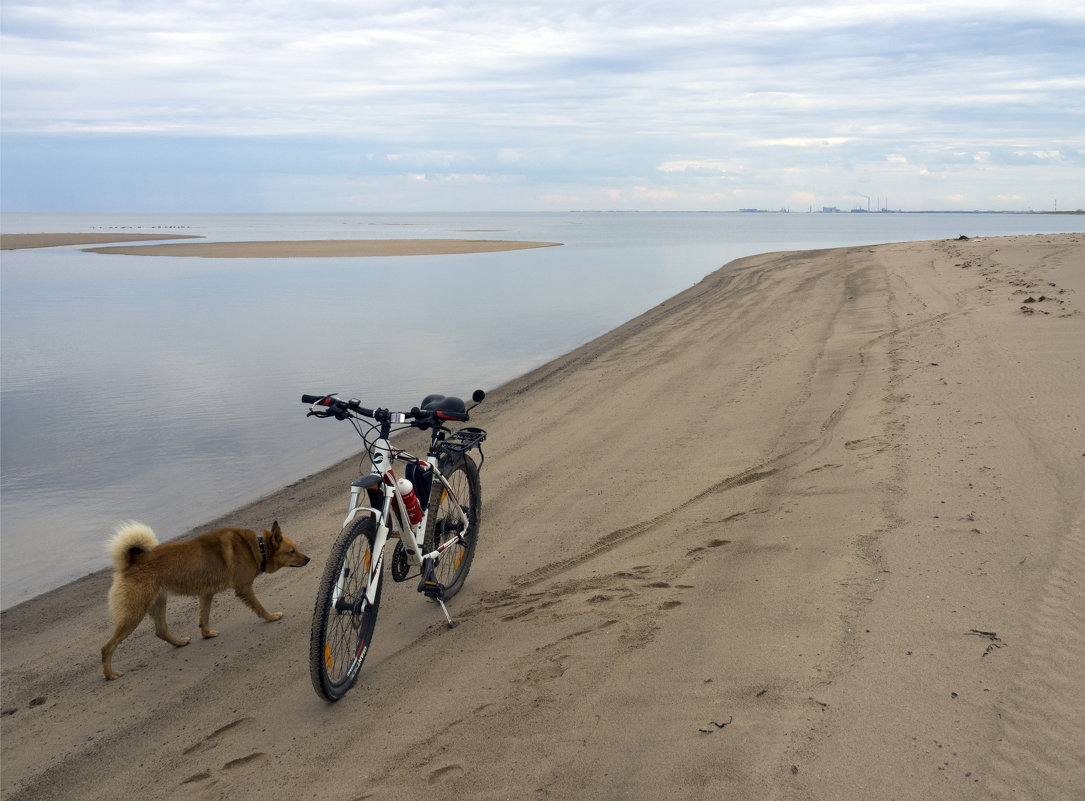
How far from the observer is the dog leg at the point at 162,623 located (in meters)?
4.86

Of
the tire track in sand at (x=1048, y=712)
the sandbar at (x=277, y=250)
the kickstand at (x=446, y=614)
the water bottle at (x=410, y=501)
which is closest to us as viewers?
the tire track in sand at (x=1048, y=712)

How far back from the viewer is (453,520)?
5371mm

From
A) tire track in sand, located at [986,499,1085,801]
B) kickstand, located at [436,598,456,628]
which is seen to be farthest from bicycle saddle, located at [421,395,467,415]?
tire track in sand, located at [986,499,1085,801]

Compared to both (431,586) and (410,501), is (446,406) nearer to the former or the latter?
(410,501)

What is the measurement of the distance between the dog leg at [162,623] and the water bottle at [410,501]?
1.59m

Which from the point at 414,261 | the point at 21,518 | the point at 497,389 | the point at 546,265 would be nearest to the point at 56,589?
the point at 21,518

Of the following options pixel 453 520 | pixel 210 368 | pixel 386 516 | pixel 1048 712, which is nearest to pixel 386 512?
pixel 386 516

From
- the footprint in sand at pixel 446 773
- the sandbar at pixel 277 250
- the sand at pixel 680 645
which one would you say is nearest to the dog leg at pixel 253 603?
the sand at pixel 680 645

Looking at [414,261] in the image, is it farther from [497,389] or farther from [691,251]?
[497,389]

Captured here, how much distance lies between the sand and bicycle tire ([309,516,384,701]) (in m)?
0.17

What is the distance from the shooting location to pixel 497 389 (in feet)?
45.1

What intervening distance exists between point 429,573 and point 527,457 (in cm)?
388

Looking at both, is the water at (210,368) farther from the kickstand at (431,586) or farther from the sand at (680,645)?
the kickstand at (431,586)

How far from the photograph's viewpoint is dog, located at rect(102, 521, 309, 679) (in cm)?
457
